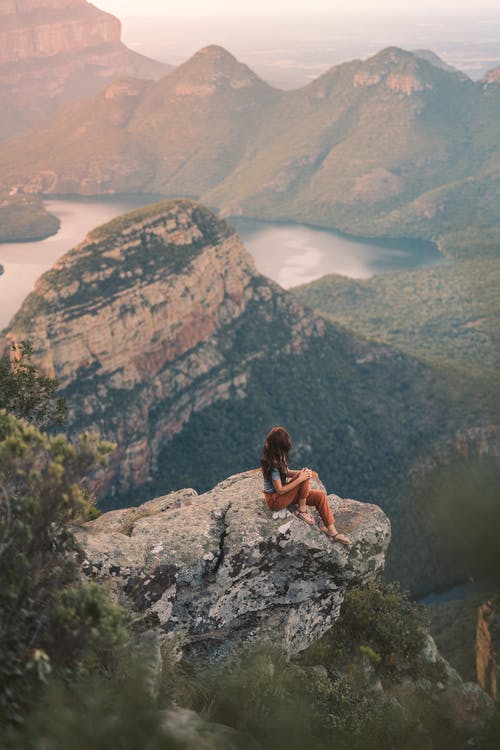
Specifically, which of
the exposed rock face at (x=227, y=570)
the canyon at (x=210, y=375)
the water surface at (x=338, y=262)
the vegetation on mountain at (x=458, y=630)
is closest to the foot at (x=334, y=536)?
the exposed rock face at (x=227, y=570)

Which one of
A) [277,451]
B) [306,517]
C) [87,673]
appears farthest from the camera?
[306,517]

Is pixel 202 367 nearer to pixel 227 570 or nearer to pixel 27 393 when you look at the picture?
pixel 27 393

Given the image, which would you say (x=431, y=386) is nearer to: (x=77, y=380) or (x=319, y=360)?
(x=319, y=360)

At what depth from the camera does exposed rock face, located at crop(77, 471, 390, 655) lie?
14.4m

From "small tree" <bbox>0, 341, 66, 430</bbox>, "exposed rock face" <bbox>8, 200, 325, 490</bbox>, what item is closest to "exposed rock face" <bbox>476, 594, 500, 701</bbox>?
"small tree" <bbox>0, 341, 66, 430</bbox>

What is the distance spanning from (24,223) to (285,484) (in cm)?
18518

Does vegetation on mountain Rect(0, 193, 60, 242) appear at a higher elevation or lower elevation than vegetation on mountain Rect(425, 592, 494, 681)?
lower

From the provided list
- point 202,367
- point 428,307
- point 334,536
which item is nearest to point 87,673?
point 334,536

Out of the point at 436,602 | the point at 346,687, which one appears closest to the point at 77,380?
the point at 436,602

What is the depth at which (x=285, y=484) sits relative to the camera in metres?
15.2

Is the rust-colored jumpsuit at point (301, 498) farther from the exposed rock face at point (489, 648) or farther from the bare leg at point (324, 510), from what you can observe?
the exposed rock face at point (489, 648)

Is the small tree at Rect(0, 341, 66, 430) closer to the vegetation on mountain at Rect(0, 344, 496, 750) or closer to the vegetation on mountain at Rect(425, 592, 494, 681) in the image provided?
the vegetation on mountain at Rect(0, 344, 496, 750)

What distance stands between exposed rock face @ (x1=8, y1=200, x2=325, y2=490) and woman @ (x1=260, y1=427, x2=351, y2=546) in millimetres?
42416

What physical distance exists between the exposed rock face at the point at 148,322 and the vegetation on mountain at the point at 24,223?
11678 cm
